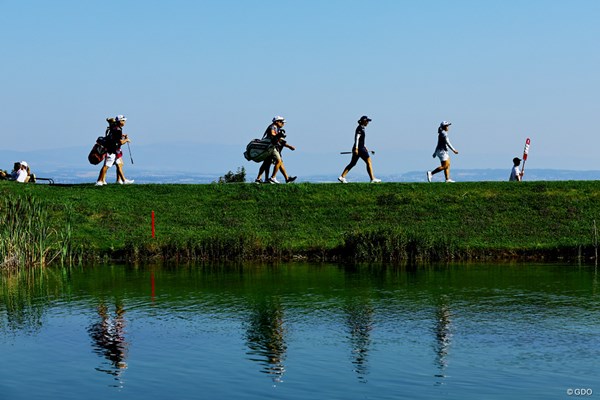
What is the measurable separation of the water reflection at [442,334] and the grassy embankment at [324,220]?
973 cm

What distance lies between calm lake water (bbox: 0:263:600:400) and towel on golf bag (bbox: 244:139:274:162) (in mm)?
10208

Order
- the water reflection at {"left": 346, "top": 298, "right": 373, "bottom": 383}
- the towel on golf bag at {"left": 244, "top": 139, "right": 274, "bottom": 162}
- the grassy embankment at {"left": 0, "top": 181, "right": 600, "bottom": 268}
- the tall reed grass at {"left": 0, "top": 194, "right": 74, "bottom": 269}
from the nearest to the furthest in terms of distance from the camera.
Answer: the water reflection at {"left": 346, "top": 298, "right": 373, "bottom": 383} → the tall reed grass at {"left": 0, "top": 194, "right": 74, "bottom": 269} → the grassy embankment at {"left": 0, "top": 181, "right": 600, "bottom": 268} → the towel on golf bag at {"left": 244, "top": 139, "right": 274, "bottom": 162}

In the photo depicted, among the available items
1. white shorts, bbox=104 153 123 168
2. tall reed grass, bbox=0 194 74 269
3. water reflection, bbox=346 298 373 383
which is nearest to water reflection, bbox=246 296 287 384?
water reflection, bbox=346 298 373 383

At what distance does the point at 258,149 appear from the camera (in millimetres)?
39531

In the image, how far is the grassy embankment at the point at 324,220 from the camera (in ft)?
110

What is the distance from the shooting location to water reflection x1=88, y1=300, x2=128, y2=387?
17025 mm

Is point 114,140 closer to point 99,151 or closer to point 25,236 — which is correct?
point 99,151

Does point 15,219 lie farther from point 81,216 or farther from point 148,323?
point 148,323

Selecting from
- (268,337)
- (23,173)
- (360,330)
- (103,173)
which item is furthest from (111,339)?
(23,173)

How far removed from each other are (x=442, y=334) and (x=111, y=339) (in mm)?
5955

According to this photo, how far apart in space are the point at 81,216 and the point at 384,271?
12.2 meters

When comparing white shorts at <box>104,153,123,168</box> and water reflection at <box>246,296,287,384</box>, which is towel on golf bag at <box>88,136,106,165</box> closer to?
white shorts at <box>104,153,123,168</box>

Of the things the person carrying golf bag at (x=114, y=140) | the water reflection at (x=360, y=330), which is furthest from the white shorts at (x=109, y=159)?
the water reflection at (x=360, y=330)

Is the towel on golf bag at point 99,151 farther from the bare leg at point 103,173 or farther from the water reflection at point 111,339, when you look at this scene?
the water reflection at point 111,339
